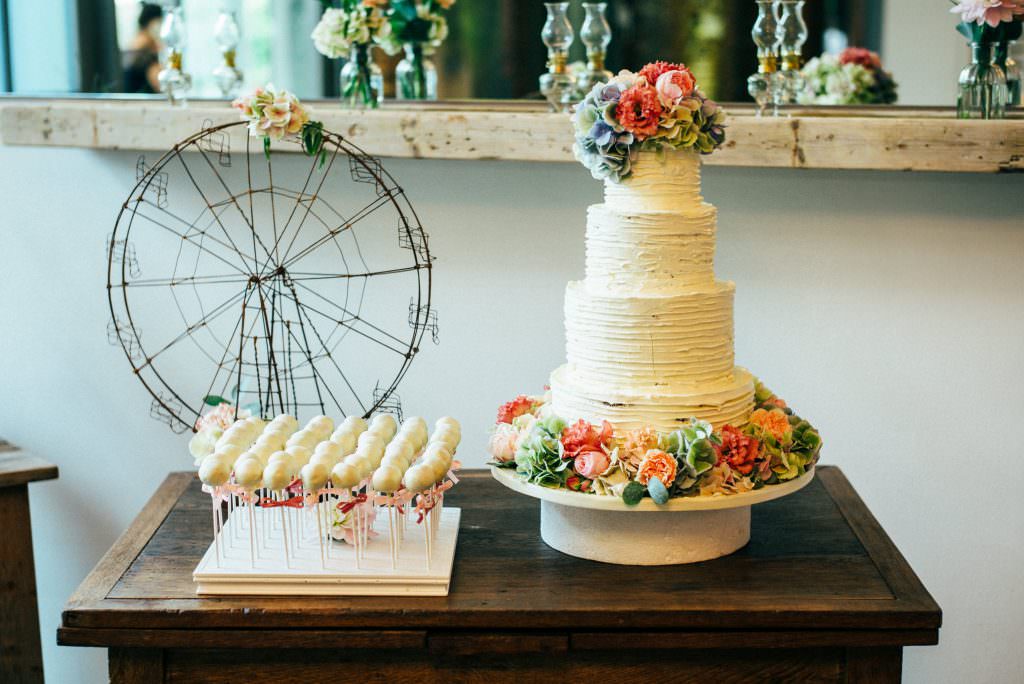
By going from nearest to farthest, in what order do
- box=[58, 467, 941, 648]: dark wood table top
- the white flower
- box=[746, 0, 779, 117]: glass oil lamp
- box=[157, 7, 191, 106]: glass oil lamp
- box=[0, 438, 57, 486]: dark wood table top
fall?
box=[58, 467, 941, 648]: dark wood table top < the white flower < box=[0, 438, 57, 486]: dark wood table top < box=[746, 0, 779, 117]: glass oil lamp < box=[157, 7, 191, 106]: glass oil lamp

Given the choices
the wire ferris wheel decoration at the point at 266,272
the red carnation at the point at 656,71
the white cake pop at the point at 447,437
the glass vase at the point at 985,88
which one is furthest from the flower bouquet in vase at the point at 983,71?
the white cake pop at the point at 447,437

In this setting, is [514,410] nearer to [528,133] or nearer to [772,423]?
[772,423]

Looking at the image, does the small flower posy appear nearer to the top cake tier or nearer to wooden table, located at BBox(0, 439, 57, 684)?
the top cake tier

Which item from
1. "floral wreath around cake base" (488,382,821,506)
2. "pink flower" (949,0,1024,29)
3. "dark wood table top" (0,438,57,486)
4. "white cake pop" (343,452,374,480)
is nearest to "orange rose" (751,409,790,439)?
"floral wreath around cake base" (488,382,821,506)

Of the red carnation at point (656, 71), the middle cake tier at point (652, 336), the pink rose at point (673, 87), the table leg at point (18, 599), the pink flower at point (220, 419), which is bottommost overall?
the table leg at point (18, 599)

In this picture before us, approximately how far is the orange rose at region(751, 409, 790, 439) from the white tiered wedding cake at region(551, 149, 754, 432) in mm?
41

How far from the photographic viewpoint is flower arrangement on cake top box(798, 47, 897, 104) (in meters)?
2.17

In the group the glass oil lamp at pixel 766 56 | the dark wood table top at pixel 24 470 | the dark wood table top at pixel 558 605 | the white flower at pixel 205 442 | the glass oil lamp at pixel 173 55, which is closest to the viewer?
the dark wood table top at pixel 558 605

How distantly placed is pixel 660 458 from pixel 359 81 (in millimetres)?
1126

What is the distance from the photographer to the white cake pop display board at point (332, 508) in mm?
1470

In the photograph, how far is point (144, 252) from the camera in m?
2.34

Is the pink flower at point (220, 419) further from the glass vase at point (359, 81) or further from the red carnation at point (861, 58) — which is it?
the red carnation at point (861, 58)

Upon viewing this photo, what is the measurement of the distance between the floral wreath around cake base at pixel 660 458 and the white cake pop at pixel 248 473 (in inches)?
14.0

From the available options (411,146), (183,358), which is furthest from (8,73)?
(411,146)
